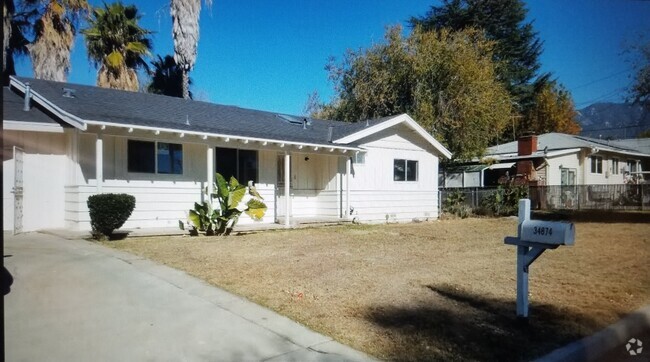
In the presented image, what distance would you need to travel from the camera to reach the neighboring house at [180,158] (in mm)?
10188

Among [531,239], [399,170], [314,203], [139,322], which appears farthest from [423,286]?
[399,170]

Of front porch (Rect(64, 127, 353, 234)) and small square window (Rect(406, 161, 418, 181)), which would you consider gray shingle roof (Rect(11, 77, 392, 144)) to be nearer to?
front porch (Rect(64, 127, 353, 234))

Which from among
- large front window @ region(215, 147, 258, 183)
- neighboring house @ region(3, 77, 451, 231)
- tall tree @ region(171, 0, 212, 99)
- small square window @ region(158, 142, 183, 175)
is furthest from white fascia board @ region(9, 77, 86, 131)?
tall tree @ region(171, 0, 212, 99)

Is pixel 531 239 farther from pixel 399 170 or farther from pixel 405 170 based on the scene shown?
pixel 405 170

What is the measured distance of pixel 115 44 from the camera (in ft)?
65.1

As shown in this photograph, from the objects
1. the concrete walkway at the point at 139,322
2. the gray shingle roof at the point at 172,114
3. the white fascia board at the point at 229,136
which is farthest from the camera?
the gray shingle roof at the point at 172,114

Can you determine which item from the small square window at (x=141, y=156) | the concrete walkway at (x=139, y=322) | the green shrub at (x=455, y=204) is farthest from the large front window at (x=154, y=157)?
the green shrub at (x=455, y=204)

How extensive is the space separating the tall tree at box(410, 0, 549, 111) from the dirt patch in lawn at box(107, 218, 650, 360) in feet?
85.9

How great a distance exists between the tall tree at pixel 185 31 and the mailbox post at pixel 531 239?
21409 mm

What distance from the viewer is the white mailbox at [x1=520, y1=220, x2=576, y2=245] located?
3.67 meters

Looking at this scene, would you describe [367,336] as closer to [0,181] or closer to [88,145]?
[0,181]

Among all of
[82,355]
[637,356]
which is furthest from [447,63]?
[82,355]

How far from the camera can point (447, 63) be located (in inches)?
878

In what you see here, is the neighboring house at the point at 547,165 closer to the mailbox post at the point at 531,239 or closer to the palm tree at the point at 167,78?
the palm tree at the point at 167,78
